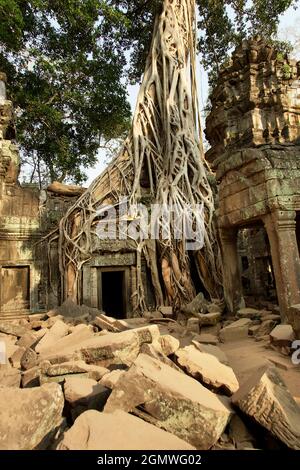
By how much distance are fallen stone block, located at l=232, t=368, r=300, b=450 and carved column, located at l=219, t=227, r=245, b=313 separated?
330 cm

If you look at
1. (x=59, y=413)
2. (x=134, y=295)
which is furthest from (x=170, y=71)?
(x=59, y=413)

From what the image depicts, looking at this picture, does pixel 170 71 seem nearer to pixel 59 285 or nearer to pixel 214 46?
pixel 214 46

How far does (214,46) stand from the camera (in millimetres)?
12969

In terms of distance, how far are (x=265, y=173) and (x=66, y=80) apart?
9.15 meters

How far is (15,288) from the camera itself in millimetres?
7332

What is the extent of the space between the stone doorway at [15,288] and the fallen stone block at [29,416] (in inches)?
227

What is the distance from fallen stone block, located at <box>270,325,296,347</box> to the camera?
3.11 metres

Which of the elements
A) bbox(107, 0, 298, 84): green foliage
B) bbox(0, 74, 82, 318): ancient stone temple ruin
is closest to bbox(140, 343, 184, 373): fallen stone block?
bbox(0, 74, 82, 318): ancient stone temple ruin

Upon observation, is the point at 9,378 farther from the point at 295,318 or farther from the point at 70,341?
the point at 295,318

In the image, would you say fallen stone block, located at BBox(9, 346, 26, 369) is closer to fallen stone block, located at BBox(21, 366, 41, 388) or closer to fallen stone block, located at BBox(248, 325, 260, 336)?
fallen stone block, located at BBox(21, 366, 41, 388)

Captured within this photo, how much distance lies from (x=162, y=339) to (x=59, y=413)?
1.34 m

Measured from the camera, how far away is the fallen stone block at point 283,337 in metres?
3.11

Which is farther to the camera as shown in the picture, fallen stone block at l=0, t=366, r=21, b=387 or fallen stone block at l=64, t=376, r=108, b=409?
fallen stone block at l=0, t=366, r=21, b=387

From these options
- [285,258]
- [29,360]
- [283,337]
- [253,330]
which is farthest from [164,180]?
[29,360]
